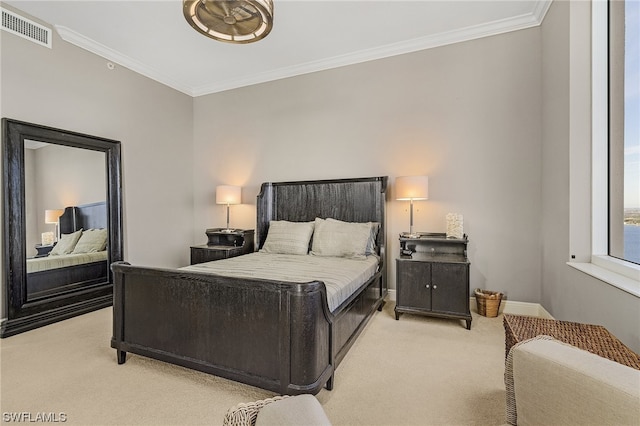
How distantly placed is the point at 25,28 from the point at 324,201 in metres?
3.49

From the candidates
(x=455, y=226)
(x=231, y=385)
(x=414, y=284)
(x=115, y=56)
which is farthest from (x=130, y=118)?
(x=455, y=226)

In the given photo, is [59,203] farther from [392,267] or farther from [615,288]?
[615,288]

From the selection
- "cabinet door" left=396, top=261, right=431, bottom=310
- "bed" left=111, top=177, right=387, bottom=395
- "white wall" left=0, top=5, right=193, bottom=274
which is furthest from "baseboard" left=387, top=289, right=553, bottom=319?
"white wall" left=0, top=5, right=193, bottom=274

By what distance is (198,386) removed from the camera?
1.88 metres

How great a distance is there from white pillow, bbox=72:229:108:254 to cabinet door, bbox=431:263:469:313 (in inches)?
148

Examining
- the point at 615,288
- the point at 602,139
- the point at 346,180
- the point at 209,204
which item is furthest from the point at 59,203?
the point at 602,139

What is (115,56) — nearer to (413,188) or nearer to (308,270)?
(308,270)

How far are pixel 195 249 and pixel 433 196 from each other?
3.07m

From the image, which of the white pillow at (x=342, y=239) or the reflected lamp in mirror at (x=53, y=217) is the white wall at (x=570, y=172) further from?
the reflected lamp in mirror at (x=53, y=217)

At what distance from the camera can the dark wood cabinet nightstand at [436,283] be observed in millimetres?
2770

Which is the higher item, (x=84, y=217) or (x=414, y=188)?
(x=414, y=188)

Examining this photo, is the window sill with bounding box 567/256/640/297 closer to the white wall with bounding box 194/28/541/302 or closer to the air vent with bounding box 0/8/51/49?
the white wall with bounding box 194/28/541/302

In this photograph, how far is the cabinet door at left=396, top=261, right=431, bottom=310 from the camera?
2.88 metres

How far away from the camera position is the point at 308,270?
2.49 metres
